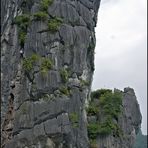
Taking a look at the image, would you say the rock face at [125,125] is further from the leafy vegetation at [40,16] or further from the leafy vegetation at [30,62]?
the leafy vegetation at [40,16]

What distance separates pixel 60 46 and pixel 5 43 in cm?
311

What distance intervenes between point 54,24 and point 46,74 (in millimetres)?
3156

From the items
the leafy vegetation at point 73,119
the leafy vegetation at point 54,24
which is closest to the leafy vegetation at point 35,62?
the leafy vegetation at point 54,24

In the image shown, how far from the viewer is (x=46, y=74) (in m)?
23.4

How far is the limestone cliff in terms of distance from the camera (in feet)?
73.7

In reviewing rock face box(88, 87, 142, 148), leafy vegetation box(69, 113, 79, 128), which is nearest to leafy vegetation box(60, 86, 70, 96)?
leafy vegetation box(69, 113, 79, 128)

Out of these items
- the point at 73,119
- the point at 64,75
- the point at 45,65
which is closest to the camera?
the point at 73,119

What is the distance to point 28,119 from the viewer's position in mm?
22578

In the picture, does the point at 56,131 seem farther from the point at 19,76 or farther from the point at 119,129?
the point at 119,129

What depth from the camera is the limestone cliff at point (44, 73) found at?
22.5 metres

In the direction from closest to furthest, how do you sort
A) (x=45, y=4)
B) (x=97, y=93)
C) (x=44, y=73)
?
(x=44, y=73) < (x=45, y=4) < (x=97, y=93)

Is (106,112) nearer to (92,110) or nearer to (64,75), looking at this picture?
(92,110)

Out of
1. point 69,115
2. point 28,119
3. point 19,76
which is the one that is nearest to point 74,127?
point 69,115

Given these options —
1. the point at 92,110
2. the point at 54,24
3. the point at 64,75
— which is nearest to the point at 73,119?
the point at 64,75
